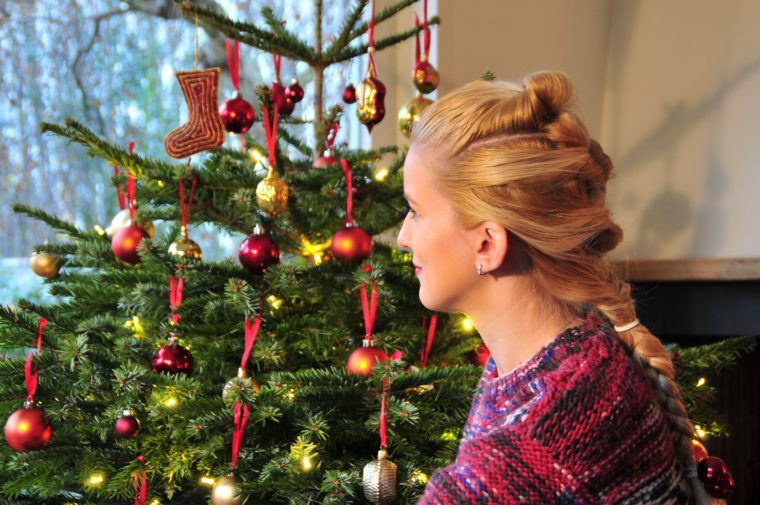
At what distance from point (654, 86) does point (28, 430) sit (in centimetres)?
174

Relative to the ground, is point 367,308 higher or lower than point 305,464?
higher

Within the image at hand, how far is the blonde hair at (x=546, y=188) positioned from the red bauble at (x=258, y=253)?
0.32 meters

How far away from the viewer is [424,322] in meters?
1.19

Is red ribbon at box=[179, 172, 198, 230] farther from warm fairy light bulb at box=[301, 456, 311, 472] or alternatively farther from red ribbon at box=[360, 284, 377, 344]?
warm fairy light bulb at box=[301, 456, 311, 472]

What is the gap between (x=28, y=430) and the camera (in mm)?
977

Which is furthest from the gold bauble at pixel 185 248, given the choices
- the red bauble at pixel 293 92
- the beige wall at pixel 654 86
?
the beige wall at pixel 654 86

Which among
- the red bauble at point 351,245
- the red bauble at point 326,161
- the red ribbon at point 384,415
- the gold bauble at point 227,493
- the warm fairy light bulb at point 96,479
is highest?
the red bauble at point 326,161

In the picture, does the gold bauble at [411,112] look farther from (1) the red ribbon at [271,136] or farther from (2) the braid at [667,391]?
(2) the braid at [667,391]

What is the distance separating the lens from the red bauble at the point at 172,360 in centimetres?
104

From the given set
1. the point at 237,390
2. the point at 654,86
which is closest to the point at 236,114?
the point at 237,390

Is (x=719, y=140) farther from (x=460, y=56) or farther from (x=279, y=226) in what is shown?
(x=279, y=226)

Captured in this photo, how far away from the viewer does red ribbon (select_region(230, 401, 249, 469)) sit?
0.90 m

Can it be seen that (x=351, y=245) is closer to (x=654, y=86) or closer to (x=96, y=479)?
(x=96, y=479)

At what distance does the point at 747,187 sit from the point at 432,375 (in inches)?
50.1
